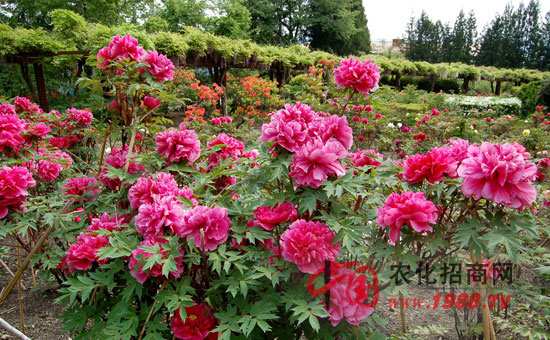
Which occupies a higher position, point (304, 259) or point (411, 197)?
point (411, 197)

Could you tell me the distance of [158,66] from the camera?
1.63 metres

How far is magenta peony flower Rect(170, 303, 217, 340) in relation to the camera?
1.18 meters

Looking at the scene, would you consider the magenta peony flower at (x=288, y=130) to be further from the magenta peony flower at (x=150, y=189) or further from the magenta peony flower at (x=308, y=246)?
the magenta peony flower at (x=150, y=189)

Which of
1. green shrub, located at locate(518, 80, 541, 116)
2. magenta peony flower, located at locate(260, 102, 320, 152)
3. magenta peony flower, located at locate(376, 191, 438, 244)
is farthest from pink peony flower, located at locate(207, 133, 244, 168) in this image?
green shrub, located at locate(518, 80, 541, 116)

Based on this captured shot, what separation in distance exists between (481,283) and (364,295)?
60 cm

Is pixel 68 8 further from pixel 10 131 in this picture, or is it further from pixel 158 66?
pixel 158 66

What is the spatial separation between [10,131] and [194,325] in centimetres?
138

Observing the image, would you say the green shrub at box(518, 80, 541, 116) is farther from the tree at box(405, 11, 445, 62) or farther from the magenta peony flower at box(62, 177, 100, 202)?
the tree at box(405, 11, 445, 62)

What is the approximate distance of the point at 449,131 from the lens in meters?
6.09

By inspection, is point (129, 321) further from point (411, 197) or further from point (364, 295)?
point (411, 197)

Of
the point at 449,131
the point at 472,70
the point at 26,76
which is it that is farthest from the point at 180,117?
the point at 472,70

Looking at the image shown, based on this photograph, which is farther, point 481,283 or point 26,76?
point 26,76

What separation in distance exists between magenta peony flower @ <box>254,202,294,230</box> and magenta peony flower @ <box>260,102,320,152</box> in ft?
0.65

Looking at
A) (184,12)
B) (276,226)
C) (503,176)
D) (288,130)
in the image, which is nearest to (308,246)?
(276,226)
